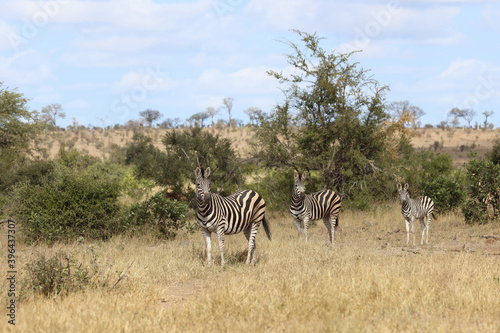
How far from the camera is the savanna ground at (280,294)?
622 cm

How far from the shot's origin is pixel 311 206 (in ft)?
43.3

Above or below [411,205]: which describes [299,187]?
above

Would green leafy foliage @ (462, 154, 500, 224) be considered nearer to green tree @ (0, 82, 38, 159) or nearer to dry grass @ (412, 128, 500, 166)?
green tree @ (0, 82, 38, 159)

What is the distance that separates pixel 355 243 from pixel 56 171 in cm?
1249

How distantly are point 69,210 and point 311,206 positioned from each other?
646cm

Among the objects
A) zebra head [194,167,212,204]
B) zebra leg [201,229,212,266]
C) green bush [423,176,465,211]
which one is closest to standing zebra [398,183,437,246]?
green bush [423,176,465,211]

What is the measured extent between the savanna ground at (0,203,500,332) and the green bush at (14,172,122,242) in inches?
68.2

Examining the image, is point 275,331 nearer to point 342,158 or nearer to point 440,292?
point 440,292

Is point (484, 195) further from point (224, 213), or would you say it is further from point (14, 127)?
point (14, 127)

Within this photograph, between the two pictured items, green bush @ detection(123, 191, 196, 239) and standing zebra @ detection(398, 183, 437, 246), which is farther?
green bush @ detection(123, 191, 196, 239)

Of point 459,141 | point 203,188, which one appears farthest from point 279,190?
point 459,141

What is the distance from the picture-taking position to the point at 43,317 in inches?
249

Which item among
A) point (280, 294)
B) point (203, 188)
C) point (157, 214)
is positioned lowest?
point (280, 294)

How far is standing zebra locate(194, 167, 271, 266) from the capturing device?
31.2ft
